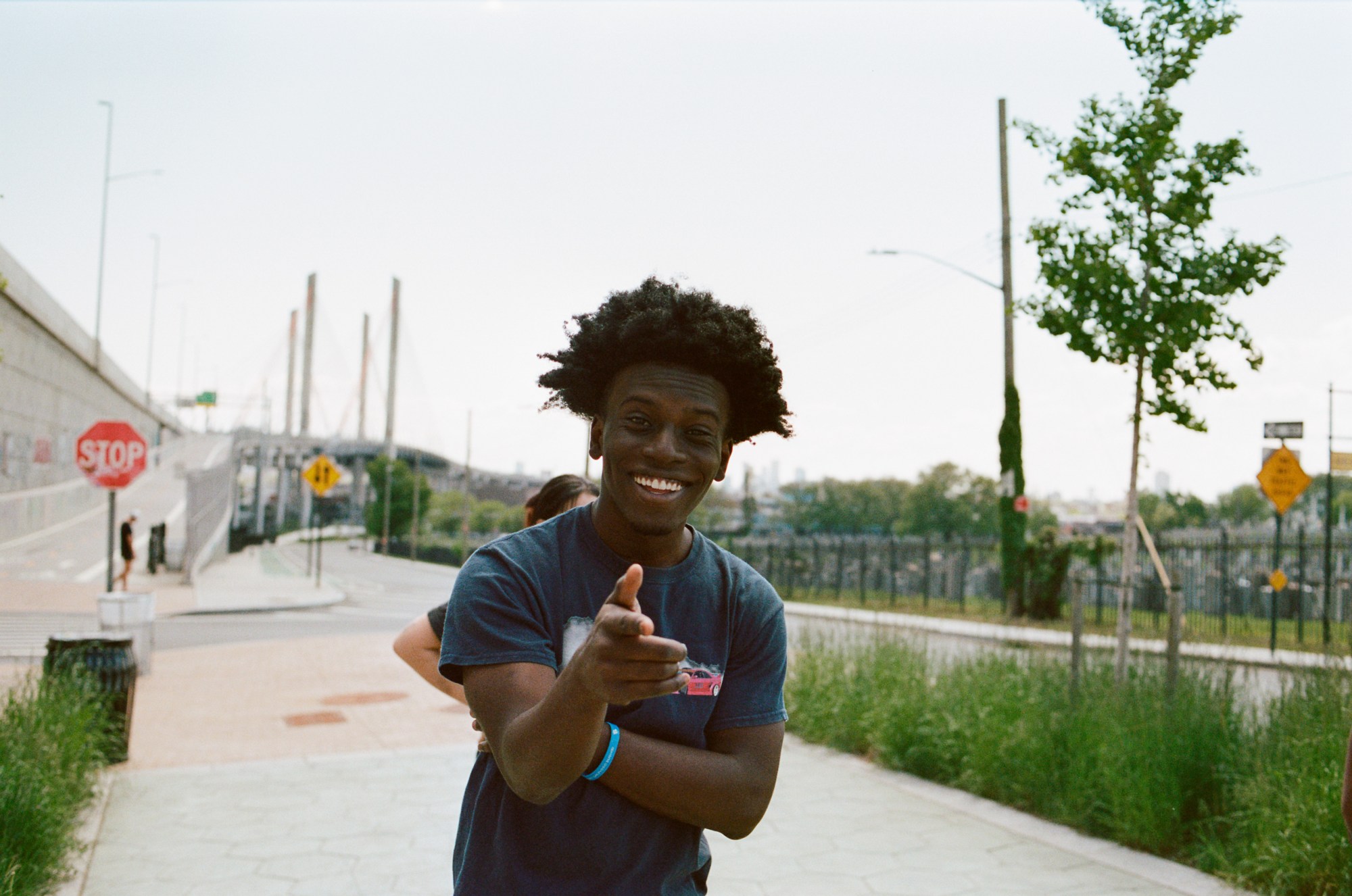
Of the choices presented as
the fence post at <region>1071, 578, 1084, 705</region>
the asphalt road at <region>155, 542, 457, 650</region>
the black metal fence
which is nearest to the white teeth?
the fence post at <region>1071, 578, 1084, 705</region>

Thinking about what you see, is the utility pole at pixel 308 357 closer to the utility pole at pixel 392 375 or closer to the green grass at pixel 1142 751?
the utility pole at pixel 392 375

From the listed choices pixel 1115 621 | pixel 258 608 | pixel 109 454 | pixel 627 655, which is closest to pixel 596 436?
pixel 627 655

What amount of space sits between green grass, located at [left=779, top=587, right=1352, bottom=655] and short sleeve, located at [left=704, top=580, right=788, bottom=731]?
9.93m

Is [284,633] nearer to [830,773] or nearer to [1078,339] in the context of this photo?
[830,773]

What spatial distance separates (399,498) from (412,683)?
2652 inches

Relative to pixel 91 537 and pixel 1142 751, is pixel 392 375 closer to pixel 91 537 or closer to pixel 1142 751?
pixel 91 537

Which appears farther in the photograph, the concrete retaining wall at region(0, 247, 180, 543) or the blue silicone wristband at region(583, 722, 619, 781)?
the concrete retaining wall at region(0, 247, 180, 543)

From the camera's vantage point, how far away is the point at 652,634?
1.64 meters

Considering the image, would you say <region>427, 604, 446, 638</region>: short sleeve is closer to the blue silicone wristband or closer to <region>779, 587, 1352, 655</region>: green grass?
the blue silicone wristband

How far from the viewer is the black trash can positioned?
23.9 ft

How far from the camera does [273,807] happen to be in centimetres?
640

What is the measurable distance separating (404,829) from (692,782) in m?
4.72

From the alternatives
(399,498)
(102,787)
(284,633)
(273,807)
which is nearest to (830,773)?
(273,807)

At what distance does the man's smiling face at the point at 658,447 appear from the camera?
5.93ft
